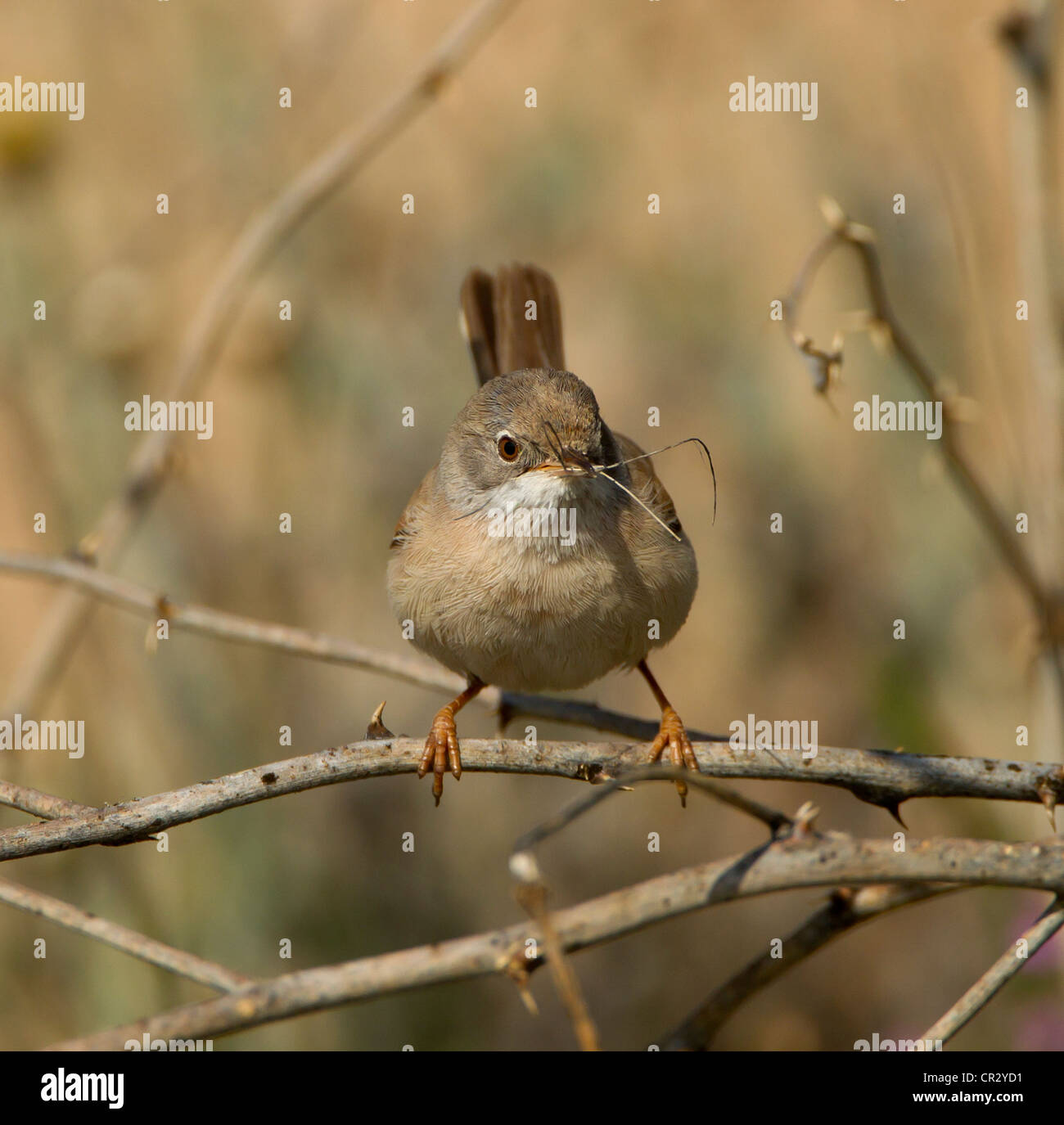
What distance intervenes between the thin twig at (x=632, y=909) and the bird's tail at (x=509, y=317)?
263 cm

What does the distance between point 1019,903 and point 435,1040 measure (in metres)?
2.55

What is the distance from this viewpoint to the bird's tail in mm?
4223

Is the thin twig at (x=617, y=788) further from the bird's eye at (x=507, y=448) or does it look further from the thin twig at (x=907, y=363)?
the bird's eye at (x=507, y=448)

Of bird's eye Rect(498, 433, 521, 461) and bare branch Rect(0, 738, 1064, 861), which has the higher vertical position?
bird's eye Rect(498, 433, 521, 461)

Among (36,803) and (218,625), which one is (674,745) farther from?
(36,803)

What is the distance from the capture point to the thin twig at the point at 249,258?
3277mm

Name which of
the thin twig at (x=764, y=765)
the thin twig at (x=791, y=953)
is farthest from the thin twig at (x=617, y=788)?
the thin twig at (x=791, y=953)

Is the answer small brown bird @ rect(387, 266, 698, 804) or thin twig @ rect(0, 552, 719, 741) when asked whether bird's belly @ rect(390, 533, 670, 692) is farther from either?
thin twig @ rect(0, 552, 719, 741)

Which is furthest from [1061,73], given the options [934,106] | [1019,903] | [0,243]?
Answer: [0,243]

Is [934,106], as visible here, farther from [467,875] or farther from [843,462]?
[467,875]

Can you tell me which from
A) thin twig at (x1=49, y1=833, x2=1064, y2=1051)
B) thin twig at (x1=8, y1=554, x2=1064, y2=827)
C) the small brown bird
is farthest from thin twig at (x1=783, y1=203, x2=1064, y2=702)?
thin twig at (x1=49, y1=833, x2=1064, y2=1051)

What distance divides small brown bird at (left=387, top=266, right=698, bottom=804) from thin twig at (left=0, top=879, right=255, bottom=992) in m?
1.05

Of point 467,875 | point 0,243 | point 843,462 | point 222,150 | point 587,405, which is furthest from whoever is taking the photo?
point 843,462

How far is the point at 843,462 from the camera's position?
21.4ft
